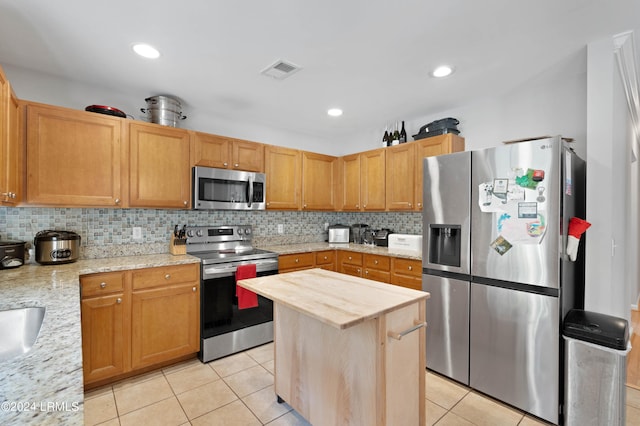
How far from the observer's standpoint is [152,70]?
2490 mm

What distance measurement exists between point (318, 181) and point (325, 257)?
1.05m

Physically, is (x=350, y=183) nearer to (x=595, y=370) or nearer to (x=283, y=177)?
(x=283, y=177)

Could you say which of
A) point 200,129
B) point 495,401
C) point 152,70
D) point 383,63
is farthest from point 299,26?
point 495,401

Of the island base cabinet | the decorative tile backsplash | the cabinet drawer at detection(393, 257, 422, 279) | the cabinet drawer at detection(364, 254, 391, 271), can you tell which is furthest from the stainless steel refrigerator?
the decorative tile backsplash

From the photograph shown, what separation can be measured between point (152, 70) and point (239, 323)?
233 cm

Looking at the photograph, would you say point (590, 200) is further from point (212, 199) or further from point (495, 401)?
point (212, 199)

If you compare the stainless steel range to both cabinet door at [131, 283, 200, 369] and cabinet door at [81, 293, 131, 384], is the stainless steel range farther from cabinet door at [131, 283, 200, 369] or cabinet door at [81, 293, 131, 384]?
cabinet door at [81, 293, 131, 384]

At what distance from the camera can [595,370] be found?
1810mm

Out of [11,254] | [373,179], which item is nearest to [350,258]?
[373,179]

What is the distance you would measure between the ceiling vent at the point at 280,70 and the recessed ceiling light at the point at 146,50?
78cm

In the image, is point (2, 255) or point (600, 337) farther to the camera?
point (2, 255)

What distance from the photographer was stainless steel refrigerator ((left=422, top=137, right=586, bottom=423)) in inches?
79.2

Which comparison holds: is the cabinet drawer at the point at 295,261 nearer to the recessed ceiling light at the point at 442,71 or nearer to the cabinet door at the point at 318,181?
the cabinet door at the point at 318,181

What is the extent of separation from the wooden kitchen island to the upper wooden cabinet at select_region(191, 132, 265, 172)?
68.4 inches
